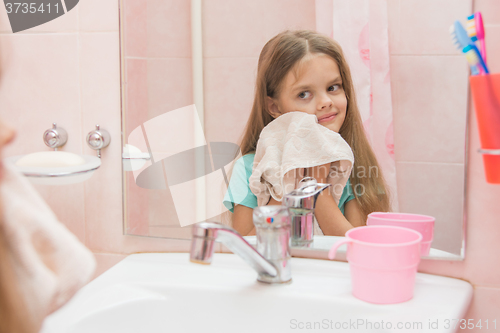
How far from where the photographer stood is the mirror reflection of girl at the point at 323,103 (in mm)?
746

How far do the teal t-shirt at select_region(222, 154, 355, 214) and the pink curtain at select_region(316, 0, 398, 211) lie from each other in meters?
0.23

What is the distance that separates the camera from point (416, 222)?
28.3 inches

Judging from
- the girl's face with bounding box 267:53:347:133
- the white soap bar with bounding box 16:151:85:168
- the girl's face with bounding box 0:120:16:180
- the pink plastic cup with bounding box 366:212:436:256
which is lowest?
the pink plastic cup with bounding box 366:212:436:256

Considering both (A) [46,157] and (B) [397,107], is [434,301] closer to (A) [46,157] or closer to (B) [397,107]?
(B) [397,107]

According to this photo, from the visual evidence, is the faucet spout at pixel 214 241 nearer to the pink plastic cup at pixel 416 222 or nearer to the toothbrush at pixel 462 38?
the pink plastic cup at pixel 416 222

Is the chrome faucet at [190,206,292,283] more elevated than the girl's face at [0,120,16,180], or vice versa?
the girl's face at [0,120,16,180]

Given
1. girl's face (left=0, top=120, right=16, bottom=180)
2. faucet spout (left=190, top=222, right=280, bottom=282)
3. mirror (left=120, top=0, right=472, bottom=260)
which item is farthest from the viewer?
mirror (left=120, top=0, right=472, bottom=260)

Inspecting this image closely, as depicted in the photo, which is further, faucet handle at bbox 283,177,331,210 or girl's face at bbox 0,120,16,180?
faucet handle at bbox 283,177,331,210

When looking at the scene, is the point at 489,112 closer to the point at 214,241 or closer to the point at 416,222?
the point at 416,222

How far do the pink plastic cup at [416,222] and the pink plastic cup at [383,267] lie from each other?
0.17 ft

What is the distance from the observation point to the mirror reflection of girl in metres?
0.75

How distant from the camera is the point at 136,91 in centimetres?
85

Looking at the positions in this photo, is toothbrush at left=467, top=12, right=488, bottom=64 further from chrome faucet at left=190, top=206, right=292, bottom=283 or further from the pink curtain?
chrome faucet at left=190, top=206, right=292, bottom=283

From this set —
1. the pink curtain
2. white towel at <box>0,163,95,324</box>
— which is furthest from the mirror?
white towel at <box>0,163,95,324</box>
